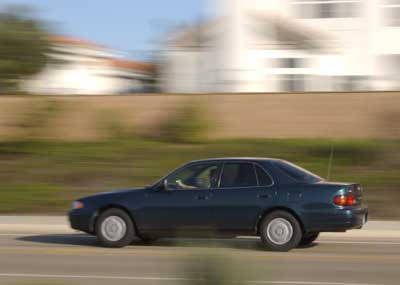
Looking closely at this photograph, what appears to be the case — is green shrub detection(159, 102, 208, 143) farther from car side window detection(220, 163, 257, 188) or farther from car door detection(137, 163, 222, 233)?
car side window detection(220, 163, 257, 188)

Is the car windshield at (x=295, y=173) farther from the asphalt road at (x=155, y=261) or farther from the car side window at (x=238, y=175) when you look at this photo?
the asphalt road at (x=155, y=261)

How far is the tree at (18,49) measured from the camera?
108 feet

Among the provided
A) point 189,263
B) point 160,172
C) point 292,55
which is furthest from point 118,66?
point 189,263

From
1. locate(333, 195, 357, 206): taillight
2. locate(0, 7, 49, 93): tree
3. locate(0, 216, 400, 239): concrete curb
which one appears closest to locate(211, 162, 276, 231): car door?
locate(333, 195, 357, 206): taillight

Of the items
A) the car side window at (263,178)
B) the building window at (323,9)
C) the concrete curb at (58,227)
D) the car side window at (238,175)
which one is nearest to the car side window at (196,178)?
the car side window at (238,175)

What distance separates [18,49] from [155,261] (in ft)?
72.9

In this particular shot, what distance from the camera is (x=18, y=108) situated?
29203 mm

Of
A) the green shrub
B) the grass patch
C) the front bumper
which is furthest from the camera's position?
the green shrub

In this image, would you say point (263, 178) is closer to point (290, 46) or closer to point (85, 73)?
point (290, 46)

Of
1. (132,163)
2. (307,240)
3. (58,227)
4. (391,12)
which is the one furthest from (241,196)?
(391,12)

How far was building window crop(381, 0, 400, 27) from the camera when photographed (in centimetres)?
4212

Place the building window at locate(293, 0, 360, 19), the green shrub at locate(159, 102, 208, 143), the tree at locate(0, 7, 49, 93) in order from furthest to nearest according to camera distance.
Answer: the building window at locate(293, 0, 360, 19)
the tree at locate(0, 7, 49, 93)
the green shrub at locate(159, 102, 208, 143)

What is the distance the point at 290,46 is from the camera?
43.3 m

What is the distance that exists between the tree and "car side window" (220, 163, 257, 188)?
20062 mm
